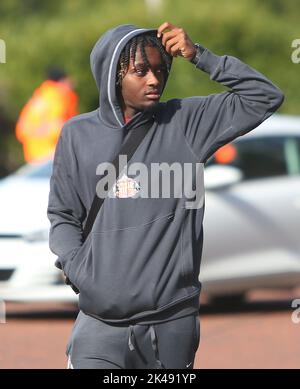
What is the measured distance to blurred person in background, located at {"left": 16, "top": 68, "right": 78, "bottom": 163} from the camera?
15805 mm

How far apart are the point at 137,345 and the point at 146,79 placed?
100 cm

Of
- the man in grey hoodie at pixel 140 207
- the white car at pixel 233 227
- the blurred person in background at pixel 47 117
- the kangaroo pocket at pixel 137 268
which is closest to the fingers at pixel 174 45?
the man in grey hoodie at pixel 140 207

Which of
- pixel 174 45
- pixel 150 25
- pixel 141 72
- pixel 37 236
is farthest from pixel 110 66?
pixel 150 25

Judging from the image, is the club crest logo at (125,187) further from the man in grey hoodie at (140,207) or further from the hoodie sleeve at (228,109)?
the hoodie sleeve at (228,109)

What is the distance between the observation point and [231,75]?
16.2 feet

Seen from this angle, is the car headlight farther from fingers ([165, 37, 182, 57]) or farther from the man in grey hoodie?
fingers ([165, 37, 182, 57])

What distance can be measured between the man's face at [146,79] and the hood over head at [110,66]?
6 centimetres

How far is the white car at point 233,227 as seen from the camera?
11.0 meters

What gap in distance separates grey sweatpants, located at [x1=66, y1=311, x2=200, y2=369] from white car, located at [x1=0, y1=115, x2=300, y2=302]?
6.11 m

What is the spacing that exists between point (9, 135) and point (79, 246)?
17.6 meters

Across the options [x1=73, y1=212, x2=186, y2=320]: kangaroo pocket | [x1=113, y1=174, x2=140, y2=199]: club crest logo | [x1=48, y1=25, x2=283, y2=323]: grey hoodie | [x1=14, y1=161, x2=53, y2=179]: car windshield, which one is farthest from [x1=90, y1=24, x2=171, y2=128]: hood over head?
[x1=14, y1=161, x2=53, y2=179]: car windshield

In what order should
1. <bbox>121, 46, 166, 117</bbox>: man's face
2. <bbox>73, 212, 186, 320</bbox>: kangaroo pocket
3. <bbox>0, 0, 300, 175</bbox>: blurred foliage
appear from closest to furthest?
<bbox>73, 212, 186, 320</bbox>: kangaroo pocket → <bbox>121, 46, 166, 117</bbox>: man's face → <bbox>0, 0, 300, 175</bbox>: blurred foliage

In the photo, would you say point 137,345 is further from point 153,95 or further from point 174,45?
point 174,45
